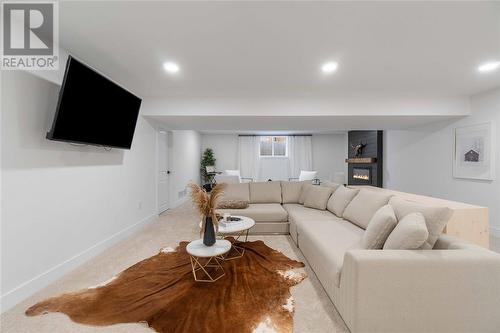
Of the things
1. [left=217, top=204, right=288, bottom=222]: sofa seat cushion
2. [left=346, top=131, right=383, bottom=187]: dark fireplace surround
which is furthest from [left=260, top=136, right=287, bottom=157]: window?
[left=217, top=204, right=288, bottom=222]: sofa seat cushion

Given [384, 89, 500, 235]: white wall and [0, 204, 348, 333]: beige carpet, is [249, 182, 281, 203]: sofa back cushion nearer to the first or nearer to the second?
[0, 204, 348, 333]: beige carpet

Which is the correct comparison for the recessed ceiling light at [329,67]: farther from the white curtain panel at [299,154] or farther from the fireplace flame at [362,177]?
the white curtain panel at [299,154]

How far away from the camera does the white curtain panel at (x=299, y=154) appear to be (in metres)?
9.30

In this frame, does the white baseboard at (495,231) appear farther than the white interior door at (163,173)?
No

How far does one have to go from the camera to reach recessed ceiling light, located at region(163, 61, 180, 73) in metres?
2.79

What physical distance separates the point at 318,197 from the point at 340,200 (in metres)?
0.56

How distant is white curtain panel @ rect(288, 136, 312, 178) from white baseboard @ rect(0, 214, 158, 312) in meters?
6.91

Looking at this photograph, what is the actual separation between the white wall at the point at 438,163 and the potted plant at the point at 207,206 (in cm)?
446

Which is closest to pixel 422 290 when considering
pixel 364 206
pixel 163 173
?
pixel 364 206

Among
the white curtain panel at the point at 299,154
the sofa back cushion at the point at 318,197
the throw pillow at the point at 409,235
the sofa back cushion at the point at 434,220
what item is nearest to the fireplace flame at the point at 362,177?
the white curtain panel at the point at 299,154

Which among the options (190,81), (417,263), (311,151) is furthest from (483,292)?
(311,151)

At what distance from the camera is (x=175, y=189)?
635cm

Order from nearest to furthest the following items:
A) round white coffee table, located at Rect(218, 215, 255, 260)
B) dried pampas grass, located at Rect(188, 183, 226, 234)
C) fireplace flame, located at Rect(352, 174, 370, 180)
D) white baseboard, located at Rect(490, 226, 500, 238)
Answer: dried pampas grass, located at Rect(188, 183, 226, 234), round white coffee table, located at Rect(218, 215, 255, 260), white baseboard, located at Rect(490, 226, 500, 238), fireplace flame, located at Rect(352, 174, 370, 180)

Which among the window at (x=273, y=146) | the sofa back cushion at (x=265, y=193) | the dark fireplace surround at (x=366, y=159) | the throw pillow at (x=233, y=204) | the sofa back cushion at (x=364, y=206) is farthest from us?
the window at (x=273, y=146)
